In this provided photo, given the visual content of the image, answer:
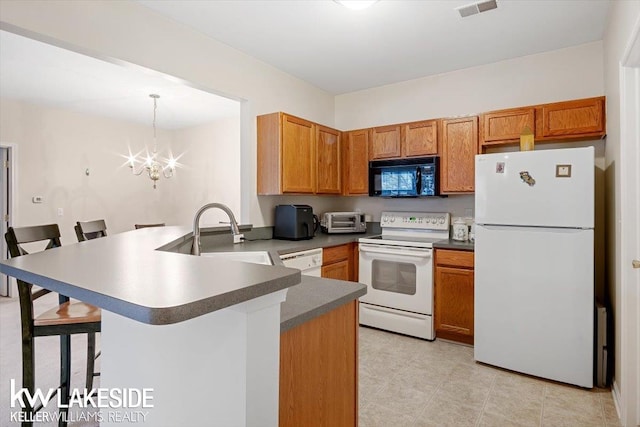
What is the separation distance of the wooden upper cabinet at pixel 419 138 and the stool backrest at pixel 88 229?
2.87 m

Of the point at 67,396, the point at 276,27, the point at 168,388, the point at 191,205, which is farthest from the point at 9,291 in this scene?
the point at 168,388

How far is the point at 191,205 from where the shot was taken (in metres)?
6.25

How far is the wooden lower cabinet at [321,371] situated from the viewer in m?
0.93

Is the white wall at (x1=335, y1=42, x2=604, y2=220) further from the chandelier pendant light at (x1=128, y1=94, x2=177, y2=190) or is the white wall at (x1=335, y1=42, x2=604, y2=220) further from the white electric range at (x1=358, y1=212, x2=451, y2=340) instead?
the chandelier pendant light at (x1=128, y1=94, x2=177, y2=190)

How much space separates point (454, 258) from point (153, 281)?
9.38 ft

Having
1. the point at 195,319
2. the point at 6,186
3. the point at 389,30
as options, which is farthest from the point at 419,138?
the point at 6,186

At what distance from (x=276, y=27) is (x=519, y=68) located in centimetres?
236

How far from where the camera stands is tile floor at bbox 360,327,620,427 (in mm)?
2053

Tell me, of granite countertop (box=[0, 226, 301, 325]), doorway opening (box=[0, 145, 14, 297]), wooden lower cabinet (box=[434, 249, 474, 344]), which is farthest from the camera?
doorway opening (box=[0, 145, 14, 297])

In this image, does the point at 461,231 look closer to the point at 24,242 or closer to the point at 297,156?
the point at 297,156

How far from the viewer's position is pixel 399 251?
3.35 m

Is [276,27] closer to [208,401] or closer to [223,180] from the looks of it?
[208,401]

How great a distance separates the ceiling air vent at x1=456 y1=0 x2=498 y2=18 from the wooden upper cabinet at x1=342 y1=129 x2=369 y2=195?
5.34 ft

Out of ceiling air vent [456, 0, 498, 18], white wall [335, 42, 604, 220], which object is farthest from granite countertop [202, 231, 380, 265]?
ceiling air vent [456, 0, 498, 18]
